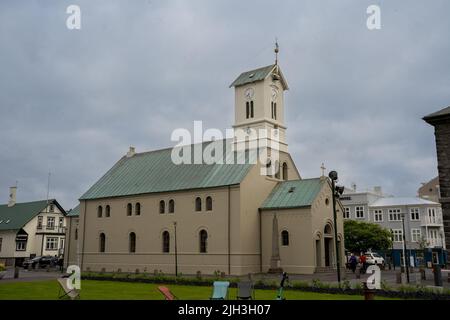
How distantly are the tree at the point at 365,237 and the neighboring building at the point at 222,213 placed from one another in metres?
25.1

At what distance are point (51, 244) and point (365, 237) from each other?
50.2m

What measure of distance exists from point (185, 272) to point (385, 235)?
126 ft

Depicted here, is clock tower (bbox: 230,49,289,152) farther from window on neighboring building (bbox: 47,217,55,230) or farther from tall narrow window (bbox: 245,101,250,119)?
window on neighboring building (bbox: 47,217,55,230)

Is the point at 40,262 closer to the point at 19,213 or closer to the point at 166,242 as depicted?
the point at 19,213

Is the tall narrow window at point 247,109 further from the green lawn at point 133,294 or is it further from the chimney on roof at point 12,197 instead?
the chimney on roof at point 12,197

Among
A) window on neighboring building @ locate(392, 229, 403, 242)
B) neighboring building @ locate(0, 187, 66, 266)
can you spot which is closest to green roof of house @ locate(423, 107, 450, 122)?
window on neighboring building @ locate(392, 229, 403, 242)

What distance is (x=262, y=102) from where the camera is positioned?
161 feet

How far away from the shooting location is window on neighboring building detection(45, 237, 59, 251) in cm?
7719

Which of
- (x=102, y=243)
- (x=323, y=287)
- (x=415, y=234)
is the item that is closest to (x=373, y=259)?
(x=415, y=234)

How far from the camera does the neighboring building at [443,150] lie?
3030cm

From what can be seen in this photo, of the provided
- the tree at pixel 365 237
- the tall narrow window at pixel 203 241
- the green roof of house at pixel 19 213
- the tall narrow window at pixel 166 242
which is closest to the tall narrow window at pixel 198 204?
the tall narrow window at pixel 203 241

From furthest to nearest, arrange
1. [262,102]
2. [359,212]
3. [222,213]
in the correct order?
[359,212] → [262,102] → [222,213]

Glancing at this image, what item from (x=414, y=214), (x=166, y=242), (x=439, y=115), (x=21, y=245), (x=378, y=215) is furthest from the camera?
(x=378, y=215)
